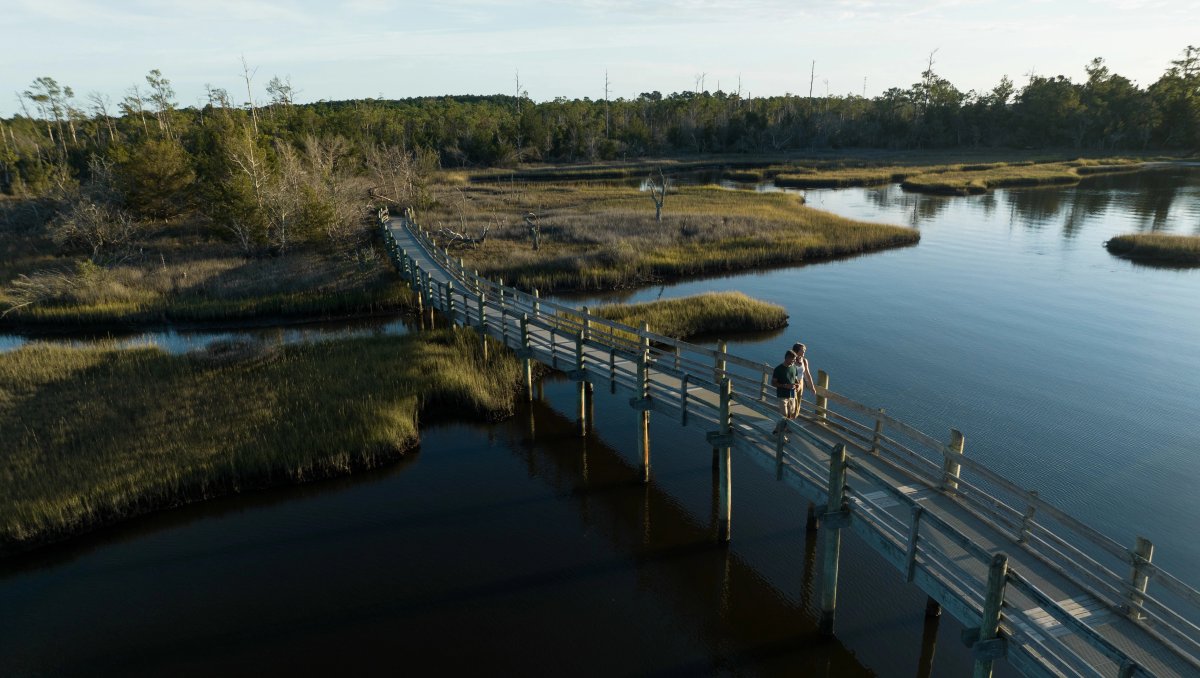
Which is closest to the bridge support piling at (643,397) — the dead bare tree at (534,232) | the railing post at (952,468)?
the railing post at (952,468)

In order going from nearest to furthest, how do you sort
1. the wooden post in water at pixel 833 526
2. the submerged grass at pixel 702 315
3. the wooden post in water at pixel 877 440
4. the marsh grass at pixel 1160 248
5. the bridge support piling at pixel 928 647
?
the wooden post in water at pixel 833 526
the bridge support piling at pixel 928 647
the wooden post in water at pixel 877 440
the submerged grass at pixel 702 315
the marsh grass at pixel 1160 248

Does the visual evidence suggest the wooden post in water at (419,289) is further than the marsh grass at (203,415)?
Yes

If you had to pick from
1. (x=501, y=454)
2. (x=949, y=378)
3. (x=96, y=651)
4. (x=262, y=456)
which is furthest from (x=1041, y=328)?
(x=96, y=651)

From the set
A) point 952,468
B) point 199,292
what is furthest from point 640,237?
point 952,468

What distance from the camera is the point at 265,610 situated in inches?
456

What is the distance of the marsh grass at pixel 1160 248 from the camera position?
38062 millimetres

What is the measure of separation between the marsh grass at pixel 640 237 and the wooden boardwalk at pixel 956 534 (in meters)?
17.4

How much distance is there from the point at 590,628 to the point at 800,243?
113 ft

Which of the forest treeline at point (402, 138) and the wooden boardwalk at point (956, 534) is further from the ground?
the forest treeline at point (402, 138)

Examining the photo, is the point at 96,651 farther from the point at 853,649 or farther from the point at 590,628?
the point at 853,649

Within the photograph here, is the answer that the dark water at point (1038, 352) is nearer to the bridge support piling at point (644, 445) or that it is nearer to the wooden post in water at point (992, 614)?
the wooden post in water at point (992, 614)

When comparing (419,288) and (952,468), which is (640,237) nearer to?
(419,288)

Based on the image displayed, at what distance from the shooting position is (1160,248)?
3862cm

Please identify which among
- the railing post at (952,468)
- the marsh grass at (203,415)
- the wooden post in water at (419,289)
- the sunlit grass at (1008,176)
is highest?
the sunlit grass at (1008,176)
